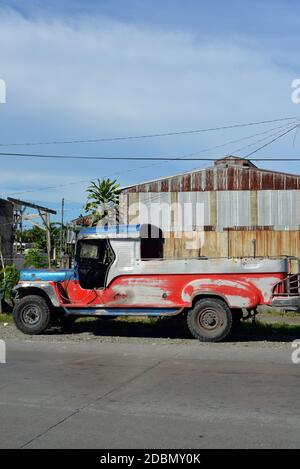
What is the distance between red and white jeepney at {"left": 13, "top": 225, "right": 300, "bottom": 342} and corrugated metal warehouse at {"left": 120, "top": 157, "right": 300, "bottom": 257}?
31.2 feet

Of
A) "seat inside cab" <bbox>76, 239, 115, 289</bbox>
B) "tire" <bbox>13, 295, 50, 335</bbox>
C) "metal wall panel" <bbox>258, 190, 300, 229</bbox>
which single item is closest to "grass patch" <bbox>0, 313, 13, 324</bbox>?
"tire" <bbox>13, 295, 50, 335</bbox>

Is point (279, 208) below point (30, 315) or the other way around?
the other way around

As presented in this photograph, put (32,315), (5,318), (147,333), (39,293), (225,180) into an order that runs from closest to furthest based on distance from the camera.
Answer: (32,315) < (39,293) < (147,333) < (5,318) < (225,180)

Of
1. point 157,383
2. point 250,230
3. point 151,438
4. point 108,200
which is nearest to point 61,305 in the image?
point 157,383

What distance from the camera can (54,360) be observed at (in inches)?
398

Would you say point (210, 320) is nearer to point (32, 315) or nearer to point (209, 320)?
point (209, 320)

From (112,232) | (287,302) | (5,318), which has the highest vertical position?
(112,232)

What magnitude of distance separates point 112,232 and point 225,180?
38.6 ft

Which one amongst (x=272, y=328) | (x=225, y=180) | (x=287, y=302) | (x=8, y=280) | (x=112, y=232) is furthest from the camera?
(x=225, y=180)

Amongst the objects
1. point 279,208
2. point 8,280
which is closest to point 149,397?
point 8,280

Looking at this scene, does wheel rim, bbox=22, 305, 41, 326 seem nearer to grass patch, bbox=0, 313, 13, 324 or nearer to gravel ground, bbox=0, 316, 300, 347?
gravel ground, bbox=0, 316, 300, 347

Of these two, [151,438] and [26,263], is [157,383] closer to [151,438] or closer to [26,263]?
[151,438]

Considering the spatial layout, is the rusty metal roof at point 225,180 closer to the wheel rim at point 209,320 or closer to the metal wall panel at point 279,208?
the metal wall panel at point 279,208

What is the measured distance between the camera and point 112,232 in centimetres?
1301
